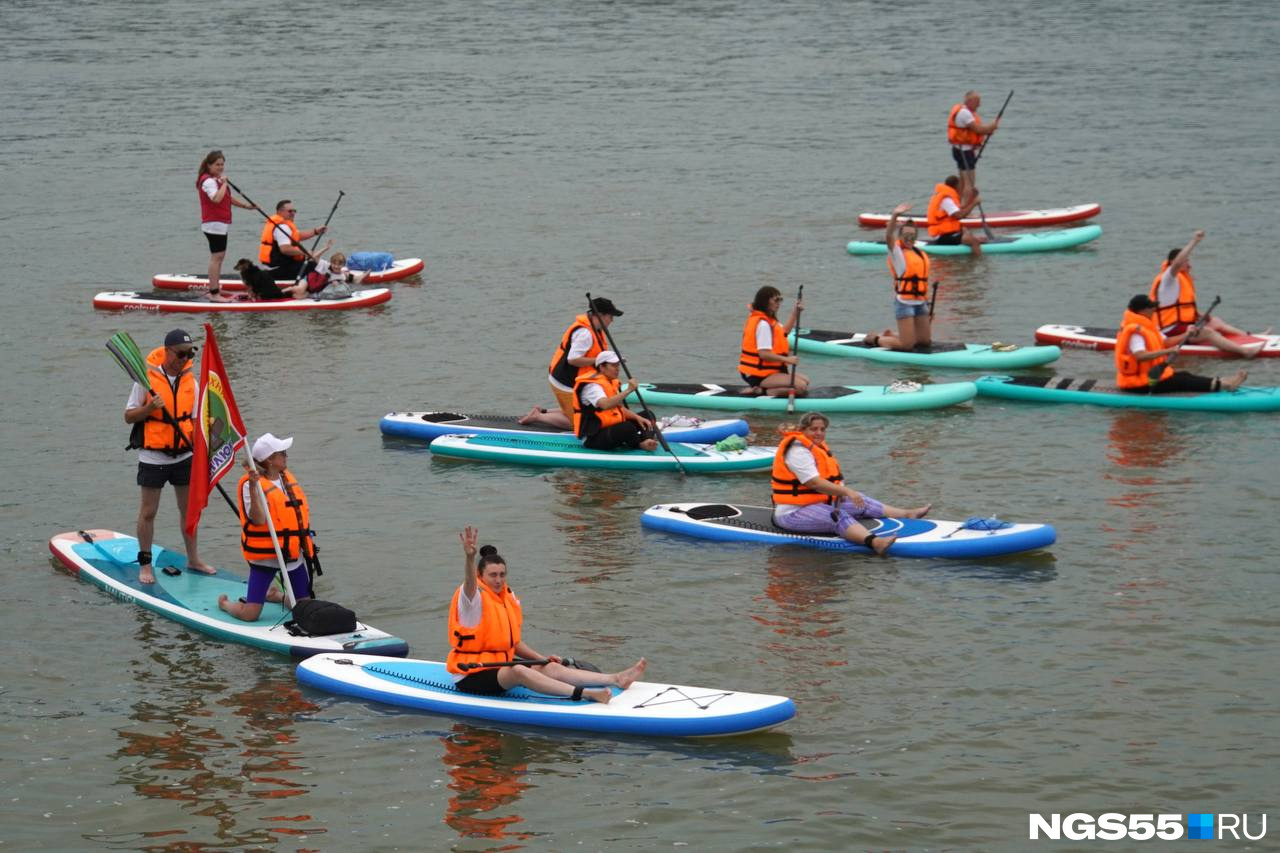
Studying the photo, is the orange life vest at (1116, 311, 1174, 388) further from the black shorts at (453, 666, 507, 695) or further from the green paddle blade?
the green paddle blade

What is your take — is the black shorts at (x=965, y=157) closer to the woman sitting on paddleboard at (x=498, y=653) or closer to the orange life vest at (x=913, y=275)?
the orange life vest at (x=913, y=275)

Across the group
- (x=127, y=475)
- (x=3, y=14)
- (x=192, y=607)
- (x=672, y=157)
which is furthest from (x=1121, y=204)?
(x=3, y=14)

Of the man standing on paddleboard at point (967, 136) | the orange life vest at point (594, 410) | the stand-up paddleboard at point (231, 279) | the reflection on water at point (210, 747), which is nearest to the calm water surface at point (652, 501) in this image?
the reflection on water at point (210, 747)

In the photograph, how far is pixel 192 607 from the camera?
13.5 metres

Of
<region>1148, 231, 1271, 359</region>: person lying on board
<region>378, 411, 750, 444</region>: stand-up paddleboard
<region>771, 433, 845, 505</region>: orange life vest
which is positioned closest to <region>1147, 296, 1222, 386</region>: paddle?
<region>1148, 231, 1271, 359</region>: person lying on board

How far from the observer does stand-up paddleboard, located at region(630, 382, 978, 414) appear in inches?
750

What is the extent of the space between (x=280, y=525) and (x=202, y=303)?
38.9 ft

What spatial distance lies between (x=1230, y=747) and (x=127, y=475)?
10.7m

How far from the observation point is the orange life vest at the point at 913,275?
20.4 metres

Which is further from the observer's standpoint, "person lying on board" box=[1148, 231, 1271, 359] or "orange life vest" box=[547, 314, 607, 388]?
"person lying on board" box=[1148, 231, 1271, 359]

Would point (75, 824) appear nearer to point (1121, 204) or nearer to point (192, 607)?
point (192, 607)

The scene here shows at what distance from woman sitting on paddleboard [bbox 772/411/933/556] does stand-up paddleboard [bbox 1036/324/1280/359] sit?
7.38 m

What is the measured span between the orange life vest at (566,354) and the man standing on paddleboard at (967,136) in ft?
41.2

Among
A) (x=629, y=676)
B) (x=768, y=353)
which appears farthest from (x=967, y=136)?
(x=629, y=676)
